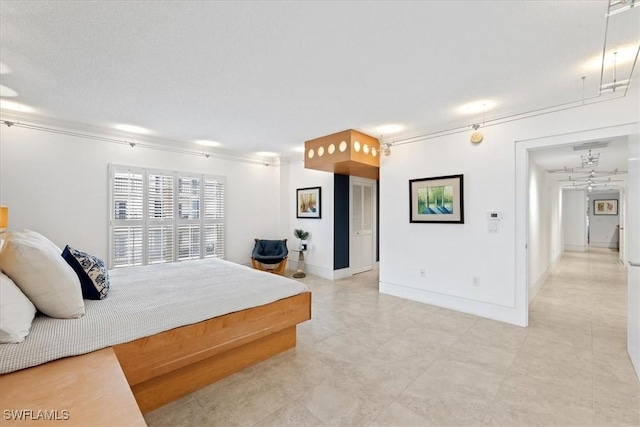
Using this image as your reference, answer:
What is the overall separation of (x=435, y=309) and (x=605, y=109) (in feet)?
9.26

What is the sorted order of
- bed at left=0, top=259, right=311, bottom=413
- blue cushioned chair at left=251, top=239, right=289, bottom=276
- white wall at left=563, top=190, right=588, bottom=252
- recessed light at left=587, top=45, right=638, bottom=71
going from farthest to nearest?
white wall at left=563, top=190, right=588, bottom=252, blue cushioned chair at left=251, top=239, right=289, bottom=276, recessed light at left=587, top=45, right=638, bottom=71, bed at left=0, top=259, right=311, bottom=413

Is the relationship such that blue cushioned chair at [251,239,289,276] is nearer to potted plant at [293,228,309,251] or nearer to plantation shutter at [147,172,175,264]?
potted plant at [293,228,309,251]

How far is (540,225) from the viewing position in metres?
5.18

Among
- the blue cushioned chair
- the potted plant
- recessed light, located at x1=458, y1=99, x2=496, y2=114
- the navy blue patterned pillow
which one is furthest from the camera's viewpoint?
the potted plant

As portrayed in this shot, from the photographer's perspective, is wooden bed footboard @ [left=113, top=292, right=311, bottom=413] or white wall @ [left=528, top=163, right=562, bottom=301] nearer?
wooden bed footboard @ [left=113, top=292, right=311, bottom=413]

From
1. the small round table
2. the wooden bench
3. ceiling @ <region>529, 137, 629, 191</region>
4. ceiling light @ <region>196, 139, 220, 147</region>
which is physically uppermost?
ceiling light @ <region>196, 139, 220, 147</region>

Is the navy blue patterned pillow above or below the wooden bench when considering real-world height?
above

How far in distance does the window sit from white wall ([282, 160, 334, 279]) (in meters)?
1.52

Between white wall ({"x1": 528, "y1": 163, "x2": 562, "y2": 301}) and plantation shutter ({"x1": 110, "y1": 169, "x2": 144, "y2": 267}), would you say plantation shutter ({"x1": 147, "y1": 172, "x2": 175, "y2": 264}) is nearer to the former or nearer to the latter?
plantation shutter ({"x1": 110, "y1": 169, "x2": 144, "y2": 267})

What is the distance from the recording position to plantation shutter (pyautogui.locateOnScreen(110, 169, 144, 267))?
4.22 m

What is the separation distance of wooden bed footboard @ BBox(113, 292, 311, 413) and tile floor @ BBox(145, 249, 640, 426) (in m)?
0.09

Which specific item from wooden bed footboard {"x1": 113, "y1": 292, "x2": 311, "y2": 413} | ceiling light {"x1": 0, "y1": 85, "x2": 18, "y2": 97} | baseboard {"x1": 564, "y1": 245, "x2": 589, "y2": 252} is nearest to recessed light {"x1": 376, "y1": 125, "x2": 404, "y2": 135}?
wooden bed footboard {"x1": 113, "y1": 292, "x2": 311, "y2": 413}

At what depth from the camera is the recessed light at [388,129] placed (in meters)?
3.99

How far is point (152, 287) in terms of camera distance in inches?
95.5
